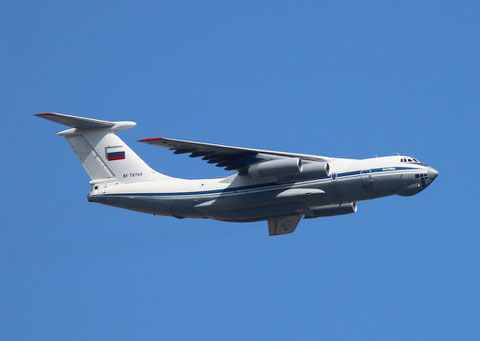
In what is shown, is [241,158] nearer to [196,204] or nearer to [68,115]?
[196,204]

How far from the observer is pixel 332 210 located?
60.8ft

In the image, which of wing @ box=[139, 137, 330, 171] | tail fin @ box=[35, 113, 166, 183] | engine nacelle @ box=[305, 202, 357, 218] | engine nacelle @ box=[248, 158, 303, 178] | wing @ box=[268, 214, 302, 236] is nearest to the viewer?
engine nacelle @ box=[248, 158, 303, 178]

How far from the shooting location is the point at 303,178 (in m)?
17.0

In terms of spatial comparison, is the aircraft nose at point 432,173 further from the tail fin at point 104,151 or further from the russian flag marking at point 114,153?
the russian flag marking at point 114,153

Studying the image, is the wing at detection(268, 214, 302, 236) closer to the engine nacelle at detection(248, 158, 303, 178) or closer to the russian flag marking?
the engine nacelle at detection(248, 158, 303, 178)

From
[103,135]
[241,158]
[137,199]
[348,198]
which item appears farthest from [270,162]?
[103,135]

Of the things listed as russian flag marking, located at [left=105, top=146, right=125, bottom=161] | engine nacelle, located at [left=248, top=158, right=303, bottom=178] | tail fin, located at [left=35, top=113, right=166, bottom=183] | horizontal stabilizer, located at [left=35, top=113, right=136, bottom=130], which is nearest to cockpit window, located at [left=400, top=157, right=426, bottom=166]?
engine nacelle, located at [left=248, top=158, right=303, bottom=178]

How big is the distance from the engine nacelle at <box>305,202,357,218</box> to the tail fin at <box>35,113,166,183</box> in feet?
12.7

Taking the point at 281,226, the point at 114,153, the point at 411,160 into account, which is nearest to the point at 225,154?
the point at 281,226

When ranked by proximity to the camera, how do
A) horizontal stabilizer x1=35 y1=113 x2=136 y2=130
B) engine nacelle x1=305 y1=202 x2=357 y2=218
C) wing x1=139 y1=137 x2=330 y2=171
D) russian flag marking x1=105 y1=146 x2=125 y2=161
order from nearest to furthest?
wing x1=139 y1=137 x2=330 y2=171 < horizontal stabilizer x1=35 y1=113 x2=136 y2=130 < engine nacelle x1=305 y1=202 x2=357 y2=218 < russian flag marking x1=105 y1=146 x2=125 y2=161

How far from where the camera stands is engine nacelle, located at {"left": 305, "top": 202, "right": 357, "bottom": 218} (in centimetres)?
1850

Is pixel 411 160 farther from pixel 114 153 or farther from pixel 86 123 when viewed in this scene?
pixel 86 123

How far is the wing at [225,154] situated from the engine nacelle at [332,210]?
5.62ft

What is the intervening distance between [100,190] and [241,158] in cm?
359
